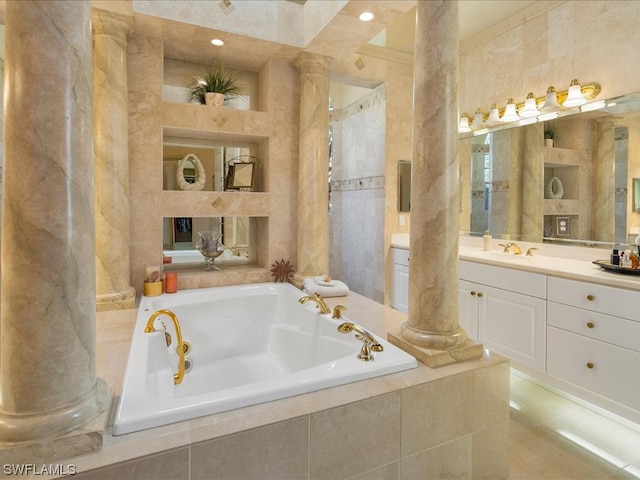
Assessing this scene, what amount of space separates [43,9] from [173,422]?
1.23 m

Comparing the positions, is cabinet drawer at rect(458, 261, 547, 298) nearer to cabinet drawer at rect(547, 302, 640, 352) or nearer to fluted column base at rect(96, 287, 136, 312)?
cabinet drawer at rect(547, 302, 640, 352)

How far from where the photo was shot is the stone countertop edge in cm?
108

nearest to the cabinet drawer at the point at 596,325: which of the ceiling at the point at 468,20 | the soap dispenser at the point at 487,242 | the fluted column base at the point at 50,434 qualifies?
the soap dispenser at the point at 487,242

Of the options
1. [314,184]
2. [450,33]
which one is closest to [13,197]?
[450,33]

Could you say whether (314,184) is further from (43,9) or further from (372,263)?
(43,9)

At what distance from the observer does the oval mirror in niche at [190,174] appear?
301 cm

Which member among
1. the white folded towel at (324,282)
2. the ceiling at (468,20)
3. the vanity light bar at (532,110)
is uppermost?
the ceiling at (468,20)

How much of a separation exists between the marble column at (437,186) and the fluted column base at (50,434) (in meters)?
1.23

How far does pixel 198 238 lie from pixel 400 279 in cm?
194

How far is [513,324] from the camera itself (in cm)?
257

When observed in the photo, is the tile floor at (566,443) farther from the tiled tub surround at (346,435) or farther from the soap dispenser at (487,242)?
the soap dispenser at (487,242)

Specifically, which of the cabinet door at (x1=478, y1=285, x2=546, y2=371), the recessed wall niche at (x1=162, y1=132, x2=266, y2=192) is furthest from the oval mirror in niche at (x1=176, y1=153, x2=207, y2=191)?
the cabinet door at (x1=478, y1=285, x2=546, y2=371)

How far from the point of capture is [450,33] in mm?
1639

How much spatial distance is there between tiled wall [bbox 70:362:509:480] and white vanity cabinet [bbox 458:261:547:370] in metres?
0.94
